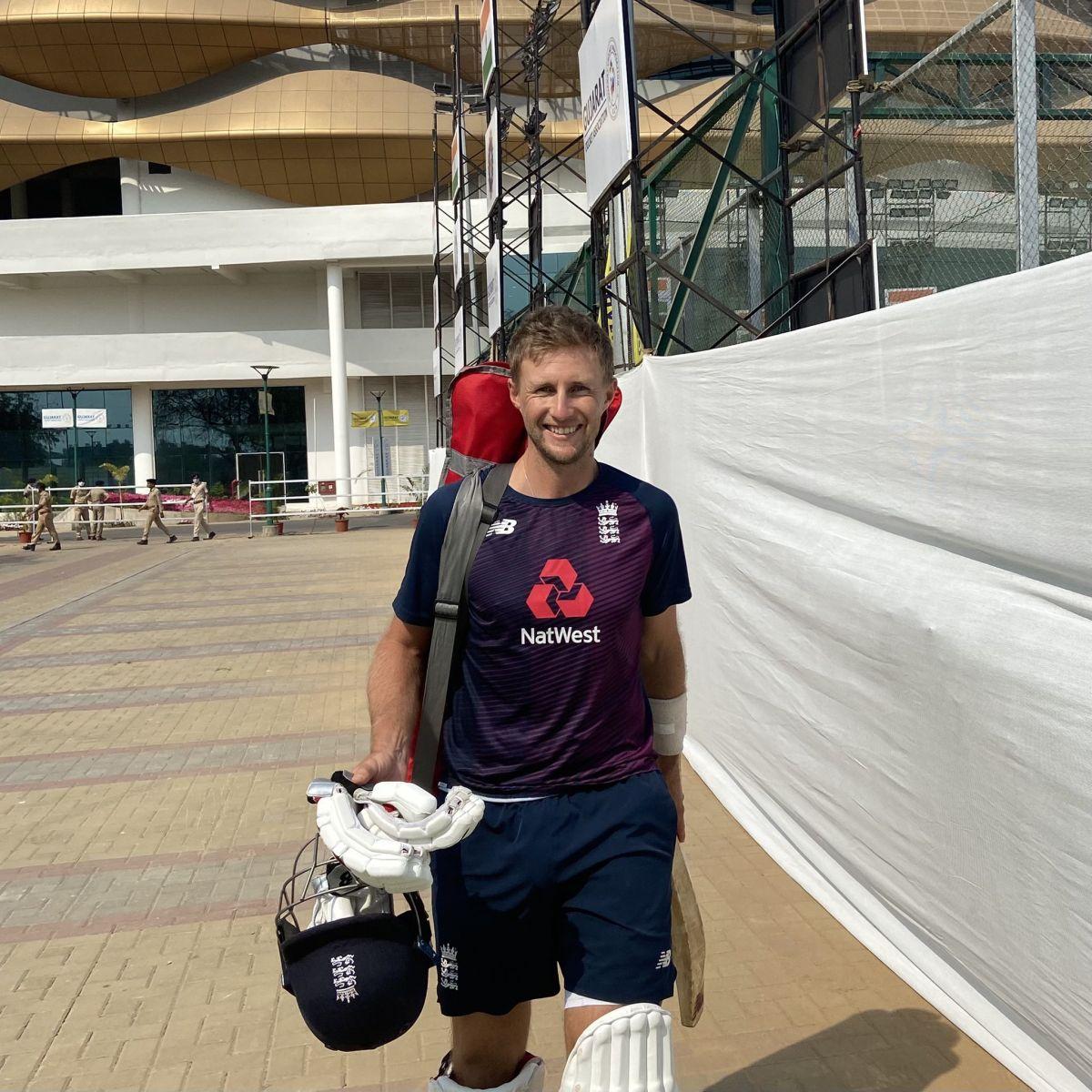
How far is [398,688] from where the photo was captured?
8.02 feet

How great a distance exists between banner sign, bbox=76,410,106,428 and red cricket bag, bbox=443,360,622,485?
135 ft

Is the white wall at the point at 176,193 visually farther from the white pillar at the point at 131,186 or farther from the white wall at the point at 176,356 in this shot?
the white wall at the point at 176,356

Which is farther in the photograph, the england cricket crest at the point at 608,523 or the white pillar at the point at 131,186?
the white pillar at the point at 131,186

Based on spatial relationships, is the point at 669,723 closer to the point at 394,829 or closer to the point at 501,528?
the point at 501,528

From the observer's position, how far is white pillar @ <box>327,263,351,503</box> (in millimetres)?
37000

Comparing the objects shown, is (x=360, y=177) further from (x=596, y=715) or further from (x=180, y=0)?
(x=596, y=715)

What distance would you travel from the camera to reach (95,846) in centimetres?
516

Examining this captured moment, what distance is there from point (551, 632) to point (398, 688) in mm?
398

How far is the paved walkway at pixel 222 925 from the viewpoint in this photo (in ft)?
10.6

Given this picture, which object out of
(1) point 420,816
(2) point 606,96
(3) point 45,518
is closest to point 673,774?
Answer: (1) point 420,816

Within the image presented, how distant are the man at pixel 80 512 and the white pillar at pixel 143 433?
31.8 feet

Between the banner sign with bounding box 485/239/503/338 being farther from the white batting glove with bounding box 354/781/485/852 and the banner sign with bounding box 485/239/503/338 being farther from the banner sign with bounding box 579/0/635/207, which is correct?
the white batting glove with bounding box 354/781/485/852

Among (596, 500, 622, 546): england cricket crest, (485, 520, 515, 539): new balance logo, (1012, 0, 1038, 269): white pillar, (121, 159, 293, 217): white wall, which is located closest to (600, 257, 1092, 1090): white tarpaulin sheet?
(596, 500, 622, 546): england cricket crest

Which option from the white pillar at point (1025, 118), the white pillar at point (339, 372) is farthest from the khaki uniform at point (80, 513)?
the white pillar at point (1025, 118)
